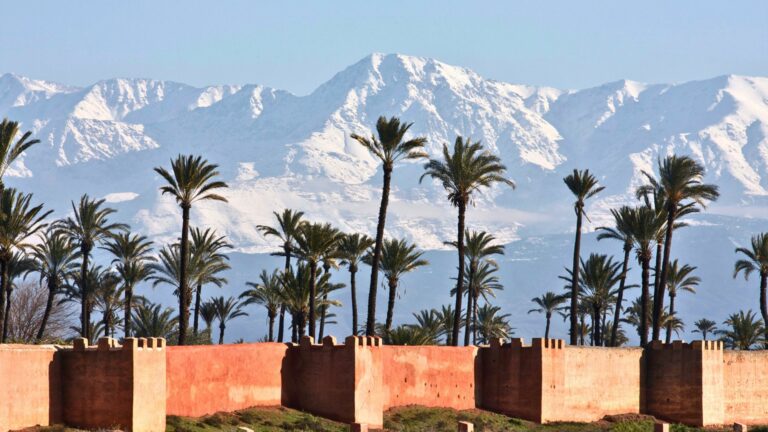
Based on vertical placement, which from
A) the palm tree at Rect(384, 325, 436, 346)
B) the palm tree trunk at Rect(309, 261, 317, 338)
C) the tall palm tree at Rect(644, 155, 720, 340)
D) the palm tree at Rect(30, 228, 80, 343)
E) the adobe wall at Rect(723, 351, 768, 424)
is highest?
the tall palm tree at Rect(644, 155, 720, 340)

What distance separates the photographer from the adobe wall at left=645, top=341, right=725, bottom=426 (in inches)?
2539

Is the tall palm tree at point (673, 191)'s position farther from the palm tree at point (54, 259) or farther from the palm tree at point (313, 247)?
the palm tree at point (54, 259)

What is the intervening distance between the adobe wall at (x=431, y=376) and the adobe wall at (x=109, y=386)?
13.0 meters

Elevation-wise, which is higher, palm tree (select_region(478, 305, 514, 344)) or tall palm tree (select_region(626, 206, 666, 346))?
tall palm tree (select_region(626, 206, 666, 346))

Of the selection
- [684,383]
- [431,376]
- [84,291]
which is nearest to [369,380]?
[431,376]

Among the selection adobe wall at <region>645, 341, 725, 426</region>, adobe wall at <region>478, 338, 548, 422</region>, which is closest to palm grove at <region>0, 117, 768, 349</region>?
adobe wall at <region>478, 338, 548, 422</region>

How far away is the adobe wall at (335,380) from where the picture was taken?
50.9m

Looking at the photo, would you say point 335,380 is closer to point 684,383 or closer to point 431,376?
point 431,376

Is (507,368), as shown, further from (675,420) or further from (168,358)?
(168,358)

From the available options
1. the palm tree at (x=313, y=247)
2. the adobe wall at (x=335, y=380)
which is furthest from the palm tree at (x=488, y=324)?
the adobe wall at (x=335, y=380)

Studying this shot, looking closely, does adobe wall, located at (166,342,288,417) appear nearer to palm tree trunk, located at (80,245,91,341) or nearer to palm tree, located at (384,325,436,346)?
palm tree, located at (384,325,436,346)

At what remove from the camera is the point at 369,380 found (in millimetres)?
51656

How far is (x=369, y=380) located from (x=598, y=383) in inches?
528

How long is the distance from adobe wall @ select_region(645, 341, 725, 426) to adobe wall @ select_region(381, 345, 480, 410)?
32.1ft
